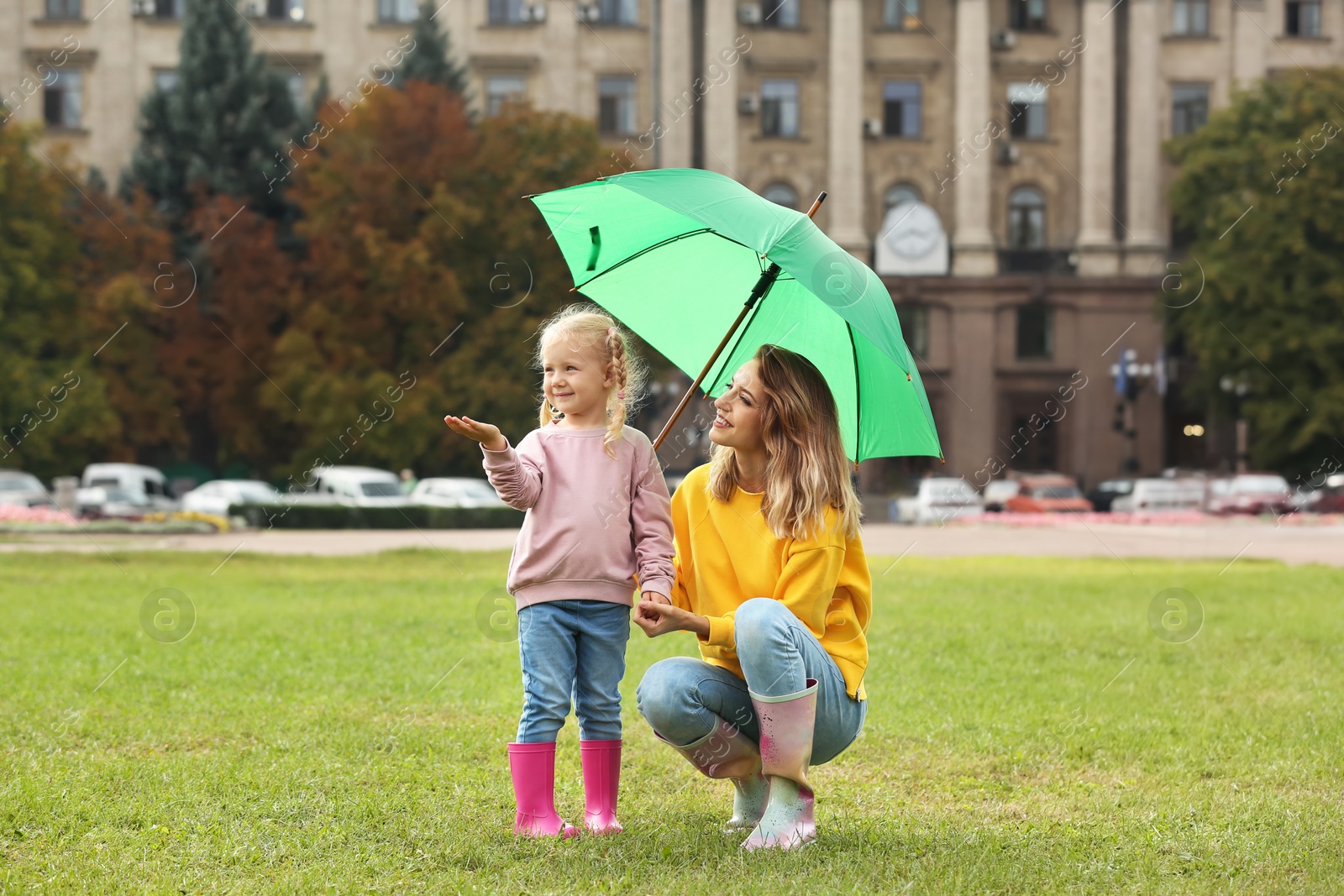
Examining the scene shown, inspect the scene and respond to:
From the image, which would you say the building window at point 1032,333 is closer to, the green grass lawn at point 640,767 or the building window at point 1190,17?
the building window at point 1190,17

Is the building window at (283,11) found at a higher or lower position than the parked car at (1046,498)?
higher

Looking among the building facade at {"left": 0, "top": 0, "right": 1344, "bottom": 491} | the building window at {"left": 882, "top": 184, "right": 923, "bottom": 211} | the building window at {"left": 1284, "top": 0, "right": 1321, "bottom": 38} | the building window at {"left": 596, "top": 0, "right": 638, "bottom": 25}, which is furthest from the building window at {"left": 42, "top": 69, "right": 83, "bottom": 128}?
the building window at {"left": 1284, "top": 0, "right": 1321, "bottom": 38}

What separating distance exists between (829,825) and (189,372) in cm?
3879

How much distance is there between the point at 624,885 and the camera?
429cm

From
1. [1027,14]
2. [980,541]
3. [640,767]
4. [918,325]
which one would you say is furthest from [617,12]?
[640,767]

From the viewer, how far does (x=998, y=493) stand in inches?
1569

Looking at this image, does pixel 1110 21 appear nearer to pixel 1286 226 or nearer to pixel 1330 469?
pixel 1286 226

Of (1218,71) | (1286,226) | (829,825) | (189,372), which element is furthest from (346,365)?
(829,825)

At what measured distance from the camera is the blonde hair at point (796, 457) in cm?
471

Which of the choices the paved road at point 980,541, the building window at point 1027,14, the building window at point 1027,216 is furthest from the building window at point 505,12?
the paved road at point 980,541

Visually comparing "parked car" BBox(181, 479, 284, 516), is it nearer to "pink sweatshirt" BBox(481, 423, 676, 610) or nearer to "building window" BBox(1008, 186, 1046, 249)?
"building window" BBox(1008, 186, 1046, 249)

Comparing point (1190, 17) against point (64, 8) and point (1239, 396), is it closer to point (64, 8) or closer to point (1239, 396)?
point (1239, 396)

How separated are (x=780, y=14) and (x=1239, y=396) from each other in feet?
66.0

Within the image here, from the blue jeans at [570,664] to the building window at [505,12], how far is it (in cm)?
4746
